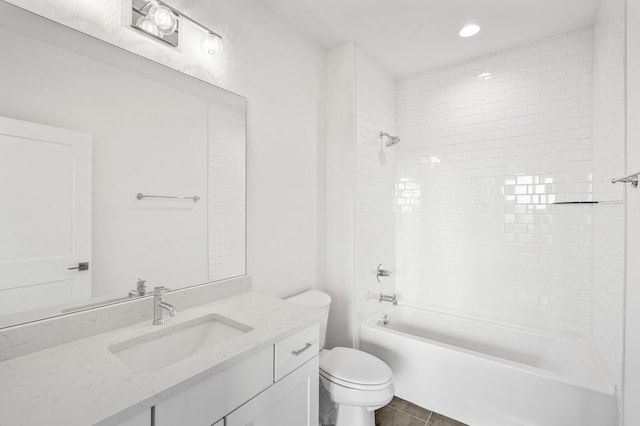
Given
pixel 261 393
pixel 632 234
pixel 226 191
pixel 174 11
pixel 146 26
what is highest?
pixel 174 11

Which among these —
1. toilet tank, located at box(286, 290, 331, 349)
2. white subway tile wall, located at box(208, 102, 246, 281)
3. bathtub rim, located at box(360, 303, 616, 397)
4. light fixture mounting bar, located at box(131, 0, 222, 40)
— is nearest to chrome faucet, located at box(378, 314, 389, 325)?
bathtub rim, located at box(360, 303, 616, 397)

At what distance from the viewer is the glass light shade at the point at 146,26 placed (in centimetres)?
128

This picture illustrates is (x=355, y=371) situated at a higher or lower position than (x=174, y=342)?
lower

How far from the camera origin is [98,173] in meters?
1.16

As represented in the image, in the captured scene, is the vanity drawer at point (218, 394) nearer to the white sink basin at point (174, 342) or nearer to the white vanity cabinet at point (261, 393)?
the white vanity cabinet at point (261, 393)

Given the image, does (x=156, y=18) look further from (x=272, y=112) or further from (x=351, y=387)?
(x=351, y=387)

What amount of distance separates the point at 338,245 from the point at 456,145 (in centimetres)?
143

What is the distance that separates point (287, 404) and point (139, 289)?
80 centimetres

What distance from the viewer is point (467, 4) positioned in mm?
1857

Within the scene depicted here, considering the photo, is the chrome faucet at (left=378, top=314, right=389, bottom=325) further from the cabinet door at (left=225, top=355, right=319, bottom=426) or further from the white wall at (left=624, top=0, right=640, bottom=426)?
the white wall at (left=624, top=0, right=640, bottom=426)

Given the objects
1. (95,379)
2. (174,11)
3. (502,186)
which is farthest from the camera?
(502,186)

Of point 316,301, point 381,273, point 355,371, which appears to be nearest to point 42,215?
point 316,301

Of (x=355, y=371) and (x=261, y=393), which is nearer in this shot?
(x=261, y=393)

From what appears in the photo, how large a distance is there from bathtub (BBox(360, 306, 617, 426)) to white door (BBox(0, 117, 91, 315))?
6.31 ft
